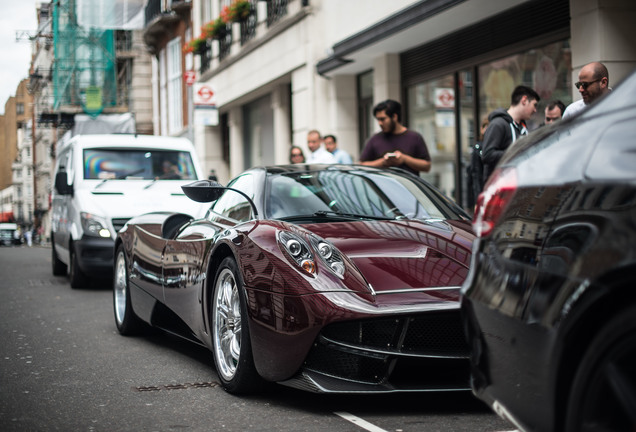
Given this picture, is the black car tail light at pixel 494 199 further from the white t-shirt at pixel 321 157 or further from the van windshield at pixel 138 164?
the van windshield at pixel 138 164

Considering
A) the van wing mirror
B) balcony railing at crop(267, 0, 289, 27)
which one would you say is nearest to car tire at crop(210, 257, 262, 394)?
the van wing mirror

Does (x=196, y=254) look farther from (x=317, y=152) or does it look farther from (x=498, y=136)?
(x=317, y=152)

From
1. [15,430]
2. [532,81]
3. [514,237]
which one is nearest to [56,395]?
[15,430]

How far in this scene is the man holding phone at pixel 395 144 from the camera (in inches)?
342

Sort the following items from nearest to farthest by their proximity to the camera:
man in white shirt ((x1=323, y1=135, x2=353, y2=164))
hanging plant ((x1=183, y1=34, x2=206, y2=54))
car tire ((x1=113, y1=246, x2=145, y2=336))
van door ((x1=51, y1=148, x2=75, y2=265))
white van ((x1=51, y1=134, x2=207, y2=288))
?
car tire ((x1=113, y1=246, x2=145, y2=336)) → white van ((x1=51, y1=134, x2=207, y2=288)) → van door ((x1=51, y1=148, x2=75, y2=265)) → man in white shirt ((x1=323, y1=135, x2=353, y2=164)) → hanging plant ((x1=183, y1=34, x2=206, y2=54))

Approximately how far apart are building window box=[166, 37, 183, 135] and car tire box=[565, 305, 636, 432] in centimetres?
3180

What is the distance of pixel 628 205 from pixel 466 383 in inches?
83.9

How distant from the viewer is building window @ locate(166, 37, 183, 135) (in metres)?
33.9

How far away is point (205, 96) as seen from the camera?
22.8 metres

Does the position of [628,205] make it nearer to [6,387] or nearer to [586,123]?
[586,123]

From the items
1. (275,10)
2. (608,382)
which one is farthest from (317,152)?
(608,382)

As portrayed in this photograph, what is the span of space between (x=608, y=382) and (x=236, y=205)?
3695 millimetres

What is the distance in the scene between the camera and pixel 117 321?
24.5ft

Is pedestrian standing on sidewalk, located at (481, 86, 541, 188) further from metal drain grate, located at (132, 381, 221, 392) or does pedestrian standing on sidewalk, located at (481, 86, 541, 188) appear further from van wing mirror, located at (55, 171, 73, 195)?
van wing mirror, located at (55, 171, 73, 195)
